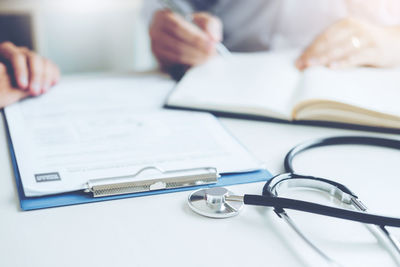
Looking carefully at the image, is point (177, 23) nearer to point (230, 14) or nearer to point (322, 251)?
point (230, 14)

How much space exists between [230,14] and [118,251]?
43.3 inches

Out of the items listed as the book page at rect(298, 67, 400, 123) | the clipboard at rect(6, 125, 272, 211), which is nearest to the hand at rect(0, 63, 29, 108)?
the clipboard at rect(6, 125, 272, 211)

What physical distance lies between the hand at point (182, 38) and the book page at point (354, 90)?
0.22 m

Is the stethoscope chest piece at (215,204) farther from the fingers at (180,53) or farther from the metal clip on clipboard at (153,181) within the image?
the fingers at (180,53)

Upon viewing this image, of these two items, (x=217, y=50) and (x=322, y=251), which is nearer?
(x=322, y=251)

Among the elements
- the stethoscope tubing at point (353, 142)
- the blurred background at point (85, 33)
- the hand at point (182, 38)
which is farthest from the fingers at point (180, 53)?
the blurred background at point (85, 33)

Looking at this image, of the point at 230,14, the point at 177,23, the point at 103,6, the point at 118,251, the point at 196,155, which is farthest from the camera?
the point at 103,6

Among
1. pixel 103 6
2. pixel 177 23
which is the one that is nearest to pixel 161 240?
pixel 177 23

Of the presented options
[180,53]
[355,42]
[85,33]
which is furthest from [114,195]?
[85,33]

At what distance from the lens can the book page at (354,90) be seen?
66 cm

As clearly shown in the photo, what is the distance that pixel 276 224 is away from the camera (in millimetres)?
427

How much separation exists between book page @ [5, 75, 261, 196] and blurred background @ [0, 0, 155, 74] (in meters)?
1.41

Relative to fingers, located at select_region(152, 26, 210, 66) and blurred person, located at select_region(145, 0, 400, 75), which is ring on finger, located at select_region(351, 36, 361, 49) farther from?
fingers, located at select_region(152, 26, 210, 66)

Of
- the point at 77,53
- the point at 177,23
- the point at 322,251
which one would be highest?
the point at 177,23
